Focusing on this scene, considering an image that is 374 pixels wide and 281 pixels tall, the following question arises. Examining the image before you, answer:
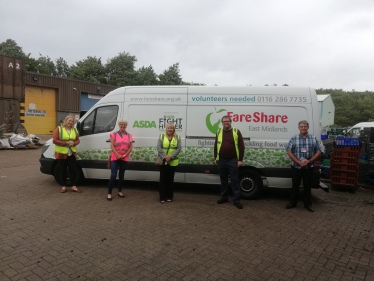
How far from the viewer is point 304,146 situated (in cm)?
557

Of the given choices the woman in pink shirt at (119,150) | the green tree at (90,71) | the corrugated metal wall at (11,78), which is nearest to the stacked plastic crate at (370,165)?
the woman in pink shirt at (119,150)

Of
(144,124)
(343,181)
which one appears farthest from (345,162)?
(144,124)

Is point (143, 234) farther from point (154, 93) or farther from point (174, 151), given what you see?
point (154, 93)

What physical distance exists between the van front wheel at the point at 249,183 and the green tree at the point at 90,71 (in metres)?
41.0

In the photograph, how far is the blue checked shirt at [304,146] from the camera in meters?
5.56

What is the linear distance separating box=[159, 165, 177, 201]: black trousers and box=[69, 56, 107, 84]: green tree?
40751 millimetres

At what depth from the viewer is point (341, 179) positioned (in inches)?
296

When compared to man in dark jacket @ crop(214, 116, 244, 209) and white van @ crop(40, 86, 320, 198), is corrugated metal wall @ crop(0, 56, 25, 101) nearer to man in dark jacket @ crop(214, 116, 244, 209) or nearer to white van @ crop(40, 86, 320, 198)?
white van @ crop(40, 86, 320, 198)

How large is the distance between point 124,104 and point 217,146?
92.5 inches

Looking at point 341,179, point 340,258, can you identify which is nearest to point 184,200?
point 340,258

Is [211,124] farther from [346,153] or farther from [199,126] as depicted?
[346,153]

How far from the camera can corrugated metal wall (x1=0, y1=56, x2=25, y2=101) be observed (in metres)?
16.5

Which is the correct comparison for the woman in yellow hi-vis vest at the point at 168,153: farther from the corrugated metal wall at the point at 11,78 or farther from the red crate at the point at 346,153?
the corrugated metal wall at the point at 11,78

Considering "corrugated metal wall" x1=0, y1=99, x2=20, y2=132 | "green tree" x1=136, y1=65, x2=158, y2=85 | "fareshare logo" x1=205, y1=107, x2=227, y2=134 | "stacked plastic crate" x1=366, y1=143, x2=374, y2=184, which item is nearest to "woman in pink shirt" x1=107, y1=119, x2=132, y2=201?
"fareshare logo" x1=205, y1=107, x2=227, y2=134
